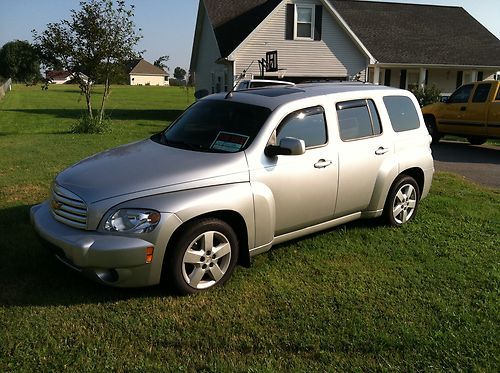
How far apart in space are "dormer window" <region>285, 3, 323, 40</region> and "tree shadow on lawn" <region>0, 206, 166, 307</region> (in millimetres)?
19368

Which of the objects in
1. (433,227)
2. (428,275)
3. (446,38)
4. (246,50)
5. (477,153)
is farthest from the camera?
(446,38)

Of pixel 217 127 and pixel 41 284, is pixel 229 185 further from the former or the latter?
pixel 41 284

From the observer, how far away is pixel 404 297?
412 cm

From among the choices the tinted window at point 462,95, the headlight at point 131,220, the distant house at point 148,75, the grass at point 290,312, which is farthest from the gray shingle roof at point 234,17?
the distant house at point 148,75

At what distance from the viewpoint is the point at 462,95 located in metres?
14.0

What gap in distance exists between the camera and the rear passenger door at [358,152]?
16.7ft

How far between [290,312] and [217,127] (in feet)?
6.35

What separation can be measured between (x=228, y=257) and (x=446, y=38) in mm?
29528

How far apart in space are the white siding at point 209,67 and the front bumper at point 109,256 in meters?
18.8

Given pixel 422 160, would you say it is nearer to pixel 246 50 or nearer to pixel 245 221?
pixel 245 221

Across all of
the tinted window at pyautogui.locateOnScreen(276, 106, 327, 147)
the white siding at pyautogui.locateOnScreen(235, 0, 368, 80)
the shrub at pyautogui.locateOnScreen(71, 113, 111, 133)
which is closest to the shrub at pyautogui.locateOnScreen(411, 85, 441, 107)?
the white siding at pyautogui.locateOnScreen(235, 0, 368, 80)

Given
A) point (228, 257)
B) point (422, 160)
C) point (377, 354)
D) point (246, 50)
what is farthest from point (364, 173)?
point (246, 50)

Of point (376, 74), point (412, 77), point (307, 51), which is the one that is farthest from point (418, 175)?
point (412, 77)

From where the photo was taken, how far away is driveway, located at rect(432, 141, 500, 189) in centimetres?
988
